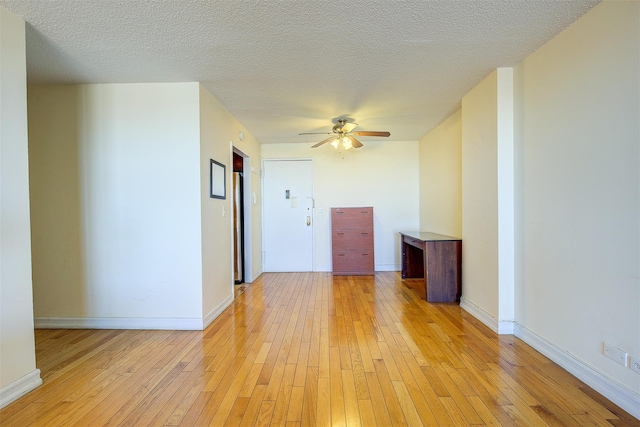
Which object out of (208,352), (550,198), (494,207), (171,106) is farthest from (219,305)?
(550,198)

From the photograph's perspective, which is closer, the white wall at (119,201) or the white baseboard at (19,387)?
the white baseboard at (19,387)

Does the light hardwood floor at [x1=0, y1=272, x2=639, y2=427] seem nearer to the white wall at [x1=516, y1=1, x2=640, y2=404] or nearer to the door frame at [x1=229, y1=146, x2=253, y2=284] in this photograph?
the white wall at [x1=516, y1=1, x2=640, y2=404]

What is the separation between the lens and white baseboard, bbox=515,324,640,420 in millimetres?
1520

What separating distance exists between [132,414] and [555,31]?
3518 mm

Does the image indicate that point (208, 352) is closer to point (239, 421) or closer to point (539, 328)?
point (239, 421)

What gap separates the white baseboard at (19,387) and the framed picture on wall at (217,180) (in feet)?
5.96

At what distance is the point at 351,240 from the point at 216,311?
248 centimetres

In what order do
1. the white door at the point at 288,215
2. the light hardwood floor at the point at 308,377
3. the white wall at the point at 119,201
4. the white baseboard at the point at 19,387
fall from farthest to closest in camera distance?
the white door at the point at 288,215 → the white wall at the point at 119,201 → the white baseboard at the point at 19,387 → the light hardwood floor at the point at 308,377

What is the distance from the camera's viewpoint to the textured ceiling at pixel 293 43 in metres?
1.72

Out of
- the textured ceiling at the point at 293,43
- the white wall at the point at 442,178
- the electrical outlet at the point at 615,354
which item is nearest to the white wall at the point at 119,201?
the textured ceiling at the point at 293,43

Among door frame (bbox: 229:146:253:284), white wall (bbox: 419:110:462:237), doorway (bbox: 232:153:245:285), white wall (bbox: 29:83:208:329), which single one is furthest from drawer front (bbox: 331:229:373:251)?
white wall (bbox: 29:83:208:329)

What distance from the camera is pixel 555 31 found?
197 cm

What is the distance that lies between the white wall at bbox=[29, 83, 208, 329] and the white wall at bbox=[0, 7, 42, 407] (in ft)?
2.99

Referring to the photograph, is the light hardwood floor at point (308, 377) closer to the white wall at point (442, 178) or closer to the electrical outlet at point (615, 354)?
the electrical outlet at point (615, 354)
